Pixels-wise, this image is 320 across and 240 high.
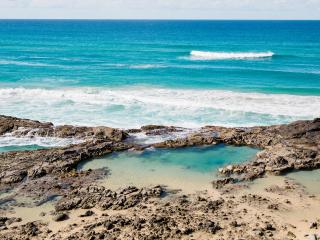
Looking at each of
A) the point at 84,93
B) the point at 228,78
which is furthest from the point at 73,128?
the point at 228,78

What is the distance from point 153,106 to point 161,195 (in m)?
17.5

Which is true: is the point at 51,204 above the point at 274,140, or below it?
below

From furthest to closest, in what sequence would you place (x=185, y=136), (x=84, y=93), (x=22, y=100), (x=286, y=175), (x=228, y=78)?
(x=228, y=78)
(x=84, y=93)
(x=22, y=100)
(x=185, y=136)
(x=286, y=175)

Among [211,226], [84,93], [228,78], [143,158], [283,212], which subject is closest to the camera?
[211,226]

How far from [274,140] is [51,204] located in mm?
11250

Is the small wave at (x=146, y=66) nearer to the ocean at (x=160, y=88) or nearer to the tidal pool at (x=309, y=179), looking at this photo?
the ocean at (x=160, y=88)

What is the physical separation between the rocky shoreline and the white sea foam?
21.7ft

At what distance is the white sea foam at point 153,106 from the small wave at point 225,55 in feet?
85.2

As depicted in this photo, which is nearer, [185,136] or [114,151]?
[114,151]

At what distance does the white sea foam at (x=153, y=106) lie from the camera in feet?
94.4

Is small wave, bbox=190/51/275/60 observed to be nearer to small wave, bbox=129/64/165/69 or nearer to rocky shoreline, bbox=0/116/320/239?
small wave, bbox=129/64/165/69

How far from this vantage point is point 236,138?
70.0 ft

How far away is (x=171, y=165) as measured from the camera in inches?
724

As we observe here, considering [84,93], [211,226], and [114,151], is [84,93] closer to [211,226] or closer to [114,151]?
[114,151]
